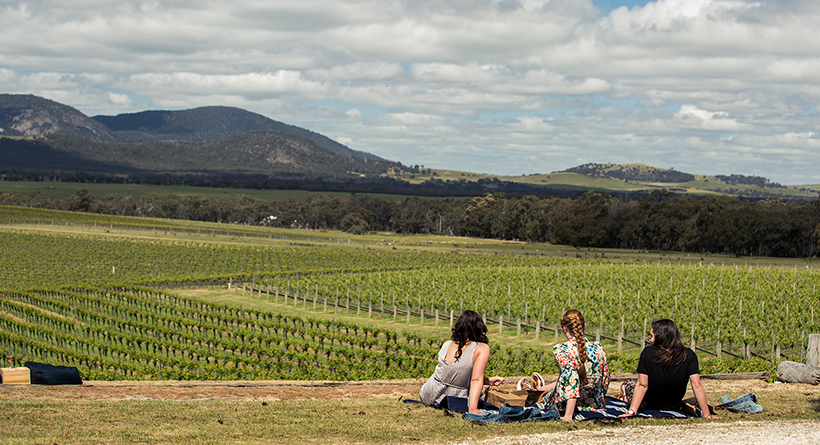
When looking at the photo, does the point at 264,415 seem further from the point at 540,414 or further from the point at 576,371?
the point at 576,371

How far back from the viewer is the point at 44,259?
204ft

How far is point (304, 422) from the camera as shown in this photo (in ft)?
32.5

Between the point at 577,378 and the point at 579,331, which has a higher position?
the point at 579,331

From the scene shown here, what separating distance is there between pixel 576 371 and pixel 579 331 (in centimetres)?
62

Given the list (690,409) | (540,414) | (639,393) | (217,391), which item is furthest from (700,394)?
(217,391)

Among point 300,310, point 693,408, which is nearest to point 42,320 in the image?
point 300,310

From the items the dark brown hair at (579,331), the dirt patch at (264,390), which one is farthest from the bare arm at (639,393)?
the dirt patch at (264,390)

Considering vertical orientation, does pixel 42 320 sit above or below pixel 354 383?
below

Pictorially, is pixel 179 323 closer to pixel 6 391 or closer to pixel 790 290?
pixel 6 391

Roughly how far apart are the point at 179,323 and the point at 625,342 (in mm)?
18853

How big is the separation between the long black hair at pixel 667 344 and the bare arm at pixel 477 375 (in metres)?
2.24

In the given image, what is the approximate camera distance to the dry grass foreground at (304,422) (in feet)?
29.0

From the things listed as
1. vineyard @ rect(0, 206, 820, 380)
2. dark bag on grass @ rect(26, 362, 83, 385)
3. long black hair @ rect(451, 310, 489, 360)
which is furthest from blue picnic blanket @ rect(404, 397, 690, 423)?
vineyard @ rect(0, 206, 820, 380)

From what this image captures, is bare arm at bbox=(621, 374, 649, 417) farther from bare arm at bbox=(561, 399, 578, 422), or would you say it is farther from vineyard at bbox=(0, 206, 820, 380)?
vineyard at bbox=(0, 206, 820, 380)
